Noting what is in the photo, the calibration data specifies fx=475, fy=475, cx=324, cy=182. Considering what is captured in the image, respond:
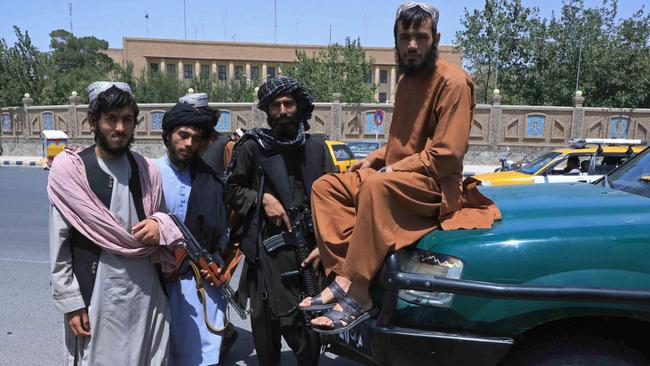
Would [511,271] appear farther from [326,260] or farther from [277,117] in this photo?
[277,117]

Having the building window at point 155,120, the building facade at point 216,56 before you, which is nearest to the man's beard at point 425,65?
the building window at point 155,120

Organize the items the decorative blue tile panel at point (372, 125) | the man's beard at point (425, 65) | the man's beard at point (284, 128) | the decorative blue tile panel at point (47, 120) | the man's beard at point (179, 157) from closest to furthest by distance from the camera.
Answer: the man's beard at point (425, 65), the man's beard at point (179, 157), the man's beard at point (284, 128), the decorative blue tile panel at point (372, 125), the decorative blue tile panel at point (47, 120)

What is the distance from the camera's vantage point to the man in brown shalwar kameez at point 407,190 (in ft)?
7.52

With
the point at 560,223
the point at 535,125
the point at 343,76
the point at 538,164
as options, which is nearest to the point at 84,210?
the point at 560,223

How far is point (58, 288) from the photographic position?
7.32ft

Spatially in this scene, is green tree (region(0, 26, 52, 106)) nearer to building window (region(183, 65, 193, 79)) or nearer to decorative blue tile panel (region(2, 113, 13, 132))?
decorative blue tile panel (region(2, 113, 13, 132))

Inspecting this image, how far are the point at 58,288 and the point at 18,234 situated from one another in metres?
6.60

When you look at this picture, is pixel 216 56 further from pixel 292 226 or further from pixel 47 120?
pixel 292 226

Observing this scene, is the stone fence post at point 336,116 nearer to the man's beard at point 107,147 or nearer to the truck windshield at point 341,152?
the truck windshield at point 341,152

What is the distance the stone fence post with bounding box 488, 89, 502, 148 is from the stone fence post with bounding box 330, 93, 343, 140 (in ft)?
26.3

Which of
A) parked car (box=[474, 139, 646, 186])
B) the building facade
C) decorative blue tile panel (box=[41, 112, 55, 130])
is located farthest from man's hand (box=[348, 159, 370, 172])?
the building facade

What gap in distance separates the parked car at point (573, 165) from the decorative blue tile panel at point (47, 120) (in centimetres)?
2835

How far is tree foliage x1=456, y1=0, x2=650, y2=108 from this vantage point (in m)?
25.8

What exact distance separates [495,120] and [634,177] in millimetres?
23154
